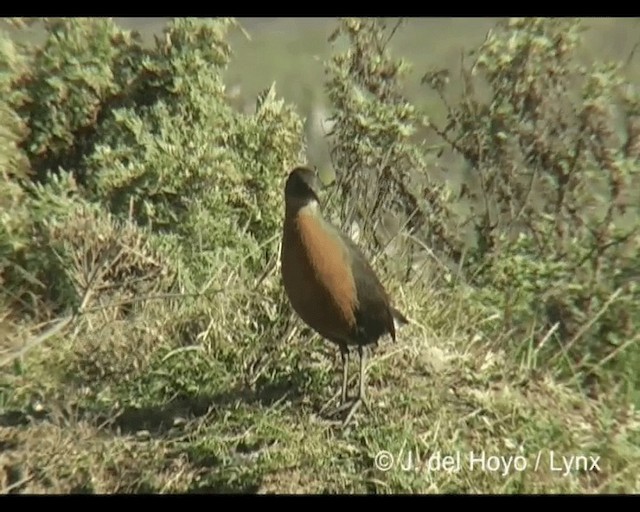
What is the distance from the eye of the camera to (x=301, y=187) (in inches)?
154

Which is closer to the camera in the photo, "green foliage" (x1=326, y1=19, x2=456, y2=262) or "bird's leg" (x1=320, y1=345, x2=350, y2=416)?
"bird's leg" (x1=320, y1=345, x2=350, y2=416)

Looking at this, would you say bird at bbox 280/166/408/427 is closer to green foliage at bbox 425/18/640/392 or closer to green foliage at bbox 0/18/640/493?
green foliage at bbox 0/18/640/493

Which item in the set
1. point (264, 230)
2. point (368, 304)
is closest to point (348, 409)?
point (368, 304)

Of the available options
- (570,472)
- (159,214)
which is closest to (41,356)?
(159,214)

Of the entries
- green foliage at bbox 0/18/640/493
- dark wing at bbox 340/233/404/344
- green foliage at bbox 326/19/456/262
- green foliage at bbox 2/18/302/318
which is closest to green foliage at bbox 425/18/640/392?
green foliage at bbox 0/18/640/493

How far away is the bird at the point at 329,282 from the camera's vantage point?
149 inches

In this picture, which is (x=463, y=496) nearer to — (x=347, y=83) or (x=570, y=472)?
(x=570, y=472)

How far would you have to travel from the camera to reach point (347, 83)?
412cm

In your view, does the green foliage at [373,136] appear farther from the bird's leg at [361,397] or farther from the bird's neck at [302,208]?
the bird's leg at [361,397]
